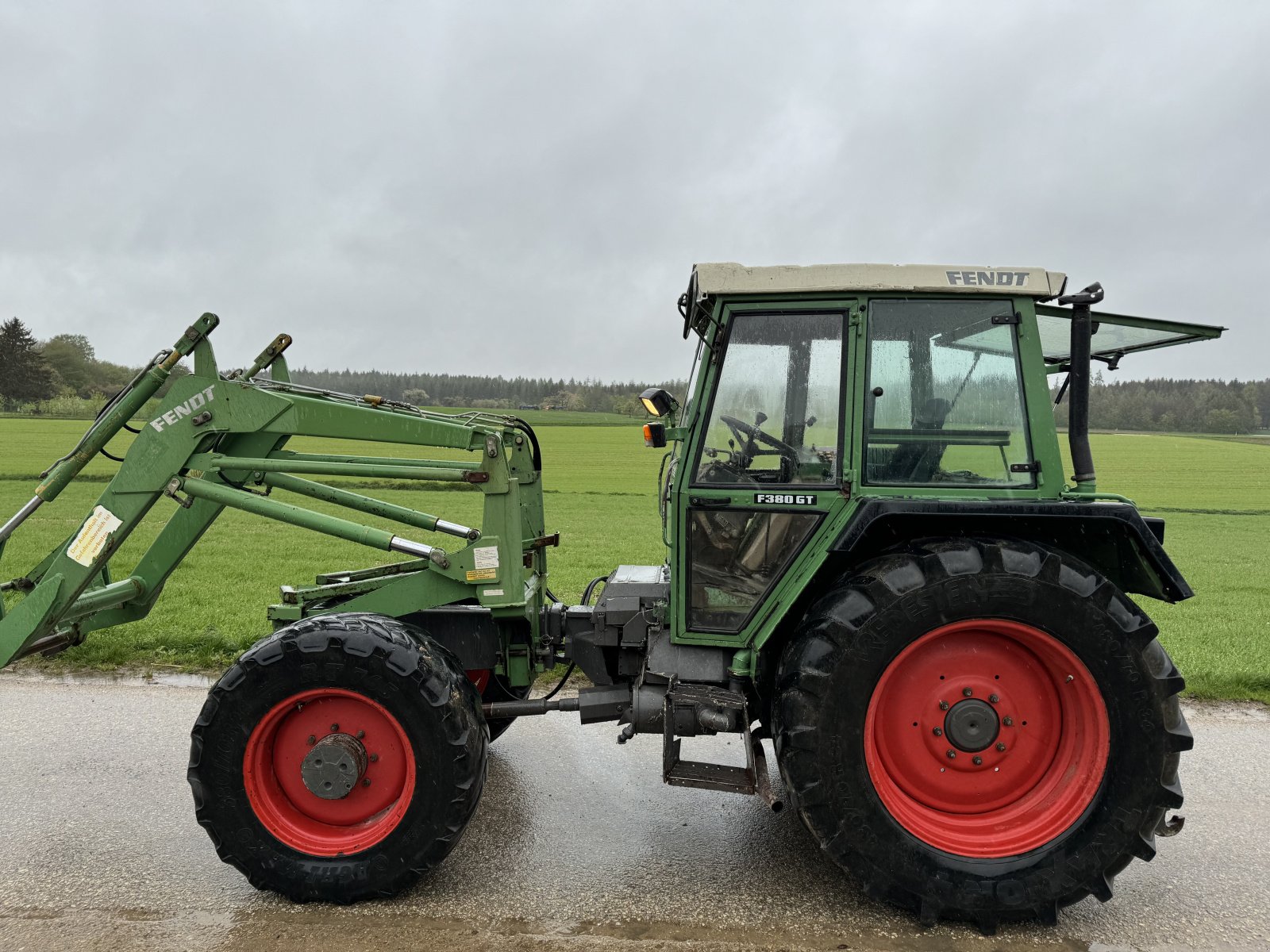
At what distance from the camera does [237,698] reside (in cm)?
311

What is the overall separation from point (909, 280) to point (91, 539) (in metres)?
3.69

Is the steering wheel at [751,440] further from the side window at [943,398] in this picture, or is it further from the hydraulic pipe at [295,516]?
the hydraulic pipe at [295,516]

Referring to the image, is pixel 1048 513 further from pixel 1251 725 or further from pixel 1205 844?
pixel 1251 725

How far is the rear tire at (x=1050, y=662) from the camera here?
2904 mm

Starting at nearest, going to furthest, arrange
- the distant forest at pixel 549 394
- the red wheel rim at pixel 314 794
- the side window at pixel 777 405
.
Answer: the red wheel rim at pixel 314 794 → the side window at pixel 777 405 → the distant forest at pixel 549 394

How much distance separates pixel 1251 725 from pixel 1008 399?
3616mm

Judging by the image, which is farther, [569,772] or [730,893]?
[569,772]

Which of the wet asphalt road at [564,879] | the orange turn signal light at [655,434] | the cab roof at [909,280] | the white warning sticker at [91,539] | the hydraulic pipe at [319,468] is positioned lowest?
the wet asphalt road at [564,879]

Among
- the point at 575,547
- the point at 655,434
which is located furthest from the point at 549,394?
the point at 655,434

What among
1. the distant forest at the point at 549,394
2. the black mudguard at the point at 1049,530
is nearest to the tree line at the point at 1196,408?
the distant forest at the point at 549,394

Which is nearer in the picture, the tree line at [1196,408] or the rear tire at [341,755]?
the rear tire at [341,755]

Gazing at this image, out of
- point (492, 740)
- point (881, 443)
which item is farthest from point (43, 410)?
point (881, 443)

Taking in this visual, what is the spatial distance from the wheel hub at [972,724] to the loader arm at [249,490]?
192cm

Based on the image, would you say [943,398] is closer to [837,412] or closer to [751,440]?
[837,412]
